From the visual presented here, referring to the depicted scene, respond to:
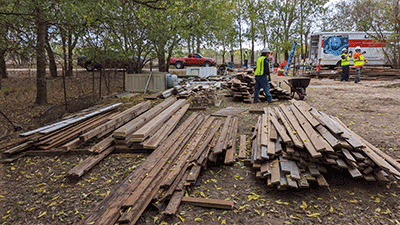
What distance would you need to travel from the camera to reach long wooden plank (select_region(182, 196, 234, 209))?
10.9 feet

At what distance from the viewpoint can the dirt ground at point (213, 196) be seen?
313 centimetres

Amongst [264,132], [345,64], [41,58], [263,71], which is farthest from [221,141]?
[345,64]

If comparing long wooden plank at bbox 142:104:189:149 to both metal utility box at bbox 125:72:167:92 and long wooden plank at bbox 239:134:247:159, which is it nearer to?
long wooden plank at bbox 239:134:247:159

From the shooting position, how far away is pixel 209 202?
3.36 metres

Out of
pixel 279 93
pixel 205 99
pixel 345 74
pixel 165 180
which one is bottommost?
pixel 165 180

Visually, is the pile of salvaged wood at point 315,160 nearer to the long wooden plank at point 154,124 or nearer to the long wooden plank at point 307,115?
the long wooden plank at point 307,115

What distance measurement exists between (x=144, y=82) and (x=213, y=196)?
419 inches

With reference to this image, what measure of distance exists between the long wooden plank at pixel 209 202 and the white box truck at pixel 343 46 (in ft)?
72.3

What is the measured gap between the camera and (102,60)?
12.0m

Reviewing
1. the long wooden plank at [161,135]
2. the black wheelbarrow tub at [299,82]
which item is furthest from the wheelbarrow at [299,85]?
the long wooden plank at [161,135]

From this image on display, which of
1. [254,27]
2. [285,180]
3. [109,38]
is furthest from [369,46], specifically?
[285,180]

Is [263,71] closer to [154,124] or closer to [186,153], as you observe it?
[154,124]

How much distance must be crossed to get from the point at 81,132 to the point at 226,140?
3715 millimetres

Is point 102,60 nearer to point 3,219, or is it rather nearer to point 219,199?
point 3,219
